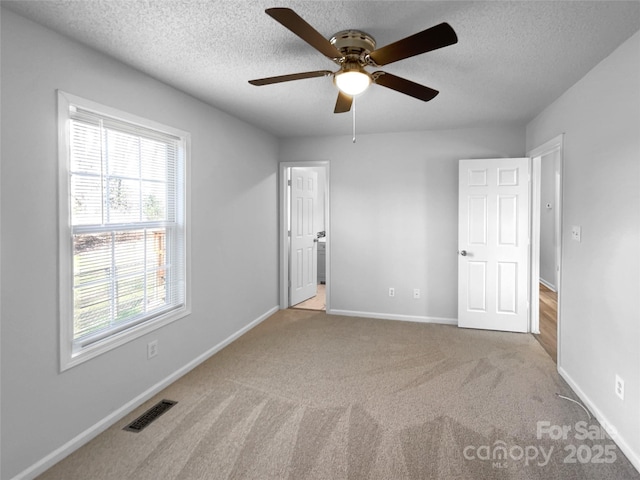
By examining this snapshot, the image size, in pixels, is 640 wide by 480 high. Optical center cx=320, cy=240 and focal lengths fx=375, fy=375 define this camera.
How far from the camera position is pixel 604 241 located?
2.43 metres

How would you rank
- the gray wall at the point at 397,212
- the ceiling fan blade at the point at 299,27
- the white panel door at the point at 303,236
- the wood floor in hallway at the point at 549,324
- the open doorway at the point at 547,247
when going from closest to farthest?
the ceiling fan blade at the point at 299,27 < the open doorway at the point at 547,247 < the wood floor in hallway at the point at 549,324 < the gray wall at the point at 397,212 < the white panel door at the point at 303,236

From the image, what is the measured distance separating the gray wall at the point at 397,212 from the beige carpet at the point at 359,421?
107 cm

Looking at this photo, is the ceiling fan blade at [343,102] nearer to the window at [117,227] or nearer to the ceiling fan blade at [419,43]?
the ceiling fan blade at [419,43]

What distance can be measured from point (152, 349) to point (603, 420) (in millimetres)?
3112

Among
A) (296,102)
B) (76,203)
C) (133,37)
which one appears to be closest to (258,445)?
(76,203)

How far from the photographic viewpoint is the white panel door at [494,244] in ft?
13.7

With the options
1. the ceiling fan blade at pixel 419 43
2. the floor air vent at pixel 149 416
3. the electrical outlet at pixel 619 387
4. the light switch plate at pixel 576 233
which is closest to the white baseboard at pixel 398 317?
the light switch plate at pixel 576 233

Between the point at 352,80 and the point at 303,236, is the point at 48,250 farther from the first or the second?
the point at 303,236

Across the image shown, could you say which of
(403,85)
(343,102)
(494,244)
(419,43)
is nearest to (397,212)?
(494,244)

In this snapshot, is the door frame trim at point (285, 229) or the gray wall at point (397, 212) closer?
the gray wall at point (397, 212)

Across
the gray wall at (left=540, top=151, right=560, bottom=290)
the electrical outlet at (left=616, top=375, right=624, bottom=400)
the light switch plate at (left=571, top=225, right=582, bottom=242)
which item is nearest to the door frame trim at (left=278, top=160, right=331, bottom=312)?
the light switch plate at (left=571, top=225, right=582, bottom=242)

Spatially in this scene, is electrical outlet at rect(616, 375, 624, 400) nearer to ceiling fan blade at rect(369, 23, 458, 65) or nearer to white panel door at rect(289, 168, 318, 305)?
ceiling fan blade at rect(369, 23, 458, 65)

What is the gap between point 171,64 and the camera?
8.29ft

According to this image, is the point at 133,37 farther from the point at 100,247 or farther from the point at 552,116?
the point at 552,116
